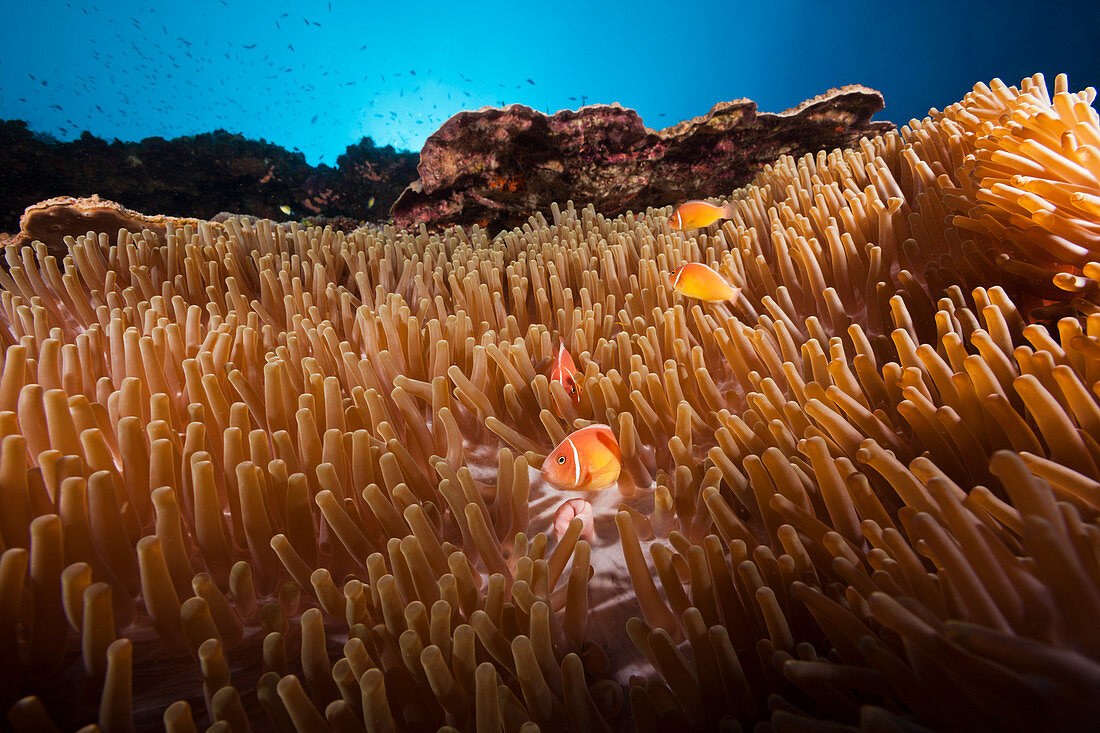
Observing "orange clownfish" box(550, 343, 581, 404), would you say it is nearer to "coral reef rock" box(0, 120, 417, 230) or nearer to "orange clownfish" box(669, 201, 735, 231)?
"orange clownfish" box(669, 201, 735, 231)

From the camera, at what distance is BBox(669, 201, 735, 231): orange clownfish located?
2.24 meters

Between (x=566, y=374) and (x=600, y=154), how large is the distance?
10.6 feet

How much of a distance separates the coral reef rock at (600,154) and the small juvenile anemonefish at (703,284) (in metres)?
2.64

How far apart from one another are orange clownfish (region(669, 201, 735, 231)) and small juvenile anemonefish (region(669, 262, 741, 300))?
0.76 metres

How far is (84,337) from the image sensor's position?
1408mm

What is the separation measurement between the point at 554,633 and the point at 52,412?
121cm

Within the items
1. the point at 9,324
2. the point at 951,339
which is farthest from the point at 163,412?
the point at 951,339

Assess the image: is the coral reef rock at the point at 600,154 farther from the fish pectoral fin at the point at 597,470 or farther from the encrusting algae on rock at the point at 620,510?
the fish pectoral fin at the point at 597,470

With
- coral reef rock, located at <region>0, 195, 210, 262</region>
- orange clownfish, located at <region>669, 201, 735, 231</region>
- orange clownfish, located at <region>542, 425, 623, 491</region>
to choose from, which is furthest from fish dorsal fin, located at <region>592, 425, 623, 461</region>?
coral reef rock, located at <region>0, 195, 210, 262</region>

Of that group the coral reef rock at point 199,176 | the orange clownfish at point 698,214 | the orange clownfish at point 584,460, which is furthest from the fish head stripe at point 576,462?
the coral reef rock at point 199,176

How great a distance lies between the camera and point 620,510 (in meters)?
1.04

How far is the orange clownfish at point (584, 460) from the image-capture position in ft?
3.69

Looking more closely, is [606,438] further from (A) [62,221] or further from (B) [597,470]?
(A) [62,221]

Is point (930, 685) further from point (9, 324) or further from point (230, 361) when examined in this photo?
point (9, 324)
